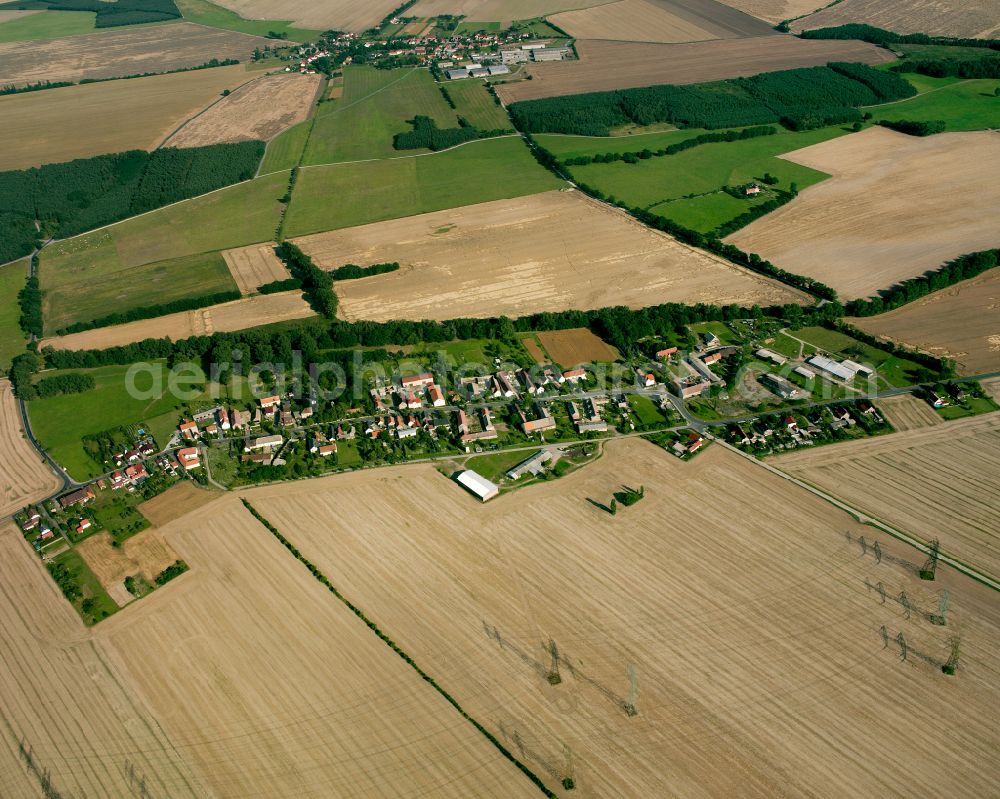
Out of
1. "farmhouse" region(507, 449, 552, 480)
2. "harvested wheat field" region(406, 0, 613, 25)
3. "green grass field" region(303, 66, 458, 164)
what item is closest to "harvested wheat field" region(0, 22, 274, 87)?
"green grass field" region(303, 66, 458, 164)

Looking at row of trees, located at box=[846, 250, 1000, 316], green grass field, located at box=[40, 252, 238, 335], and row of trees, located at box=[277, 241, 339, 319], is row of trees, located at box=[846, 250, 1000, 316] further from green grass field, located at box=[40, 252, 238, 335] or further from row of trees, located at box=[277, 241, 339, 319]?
green grass field, located at box=[40, 252, 238, 335]

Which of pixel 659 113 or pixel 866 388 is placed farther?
pixel 659 113

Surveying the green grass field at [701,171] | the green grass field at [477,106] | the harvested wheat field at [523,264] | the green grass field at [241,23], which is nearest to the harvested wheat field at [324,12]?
the green grass field at [241,23]

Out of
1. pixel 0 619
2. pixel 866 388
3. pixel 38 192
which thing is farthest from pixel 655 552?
pixel 38 192

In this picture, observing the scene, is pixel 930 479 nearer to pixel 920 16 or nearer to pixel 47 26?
pixel 920 16

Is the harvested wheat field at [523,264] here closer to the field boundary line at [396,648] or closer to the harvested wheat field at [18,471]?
the field boundary line at [396,648]

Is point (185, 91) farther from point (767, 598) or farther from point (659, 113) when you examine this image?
point (767, 598)
